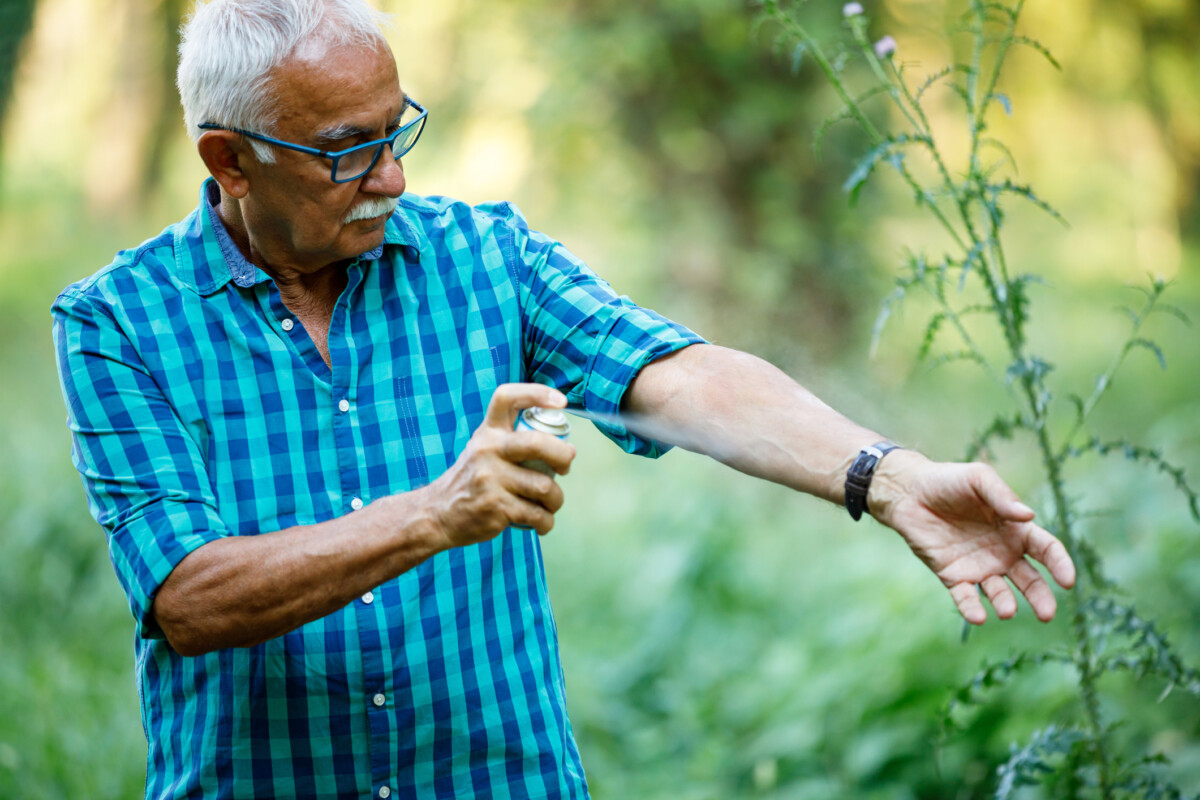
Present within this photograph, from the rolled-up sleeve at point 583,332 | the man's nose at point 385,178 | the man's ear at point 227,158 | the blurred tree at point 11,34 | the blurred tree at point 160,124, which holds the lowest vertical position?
the rolled-up sleeve at point 583,332

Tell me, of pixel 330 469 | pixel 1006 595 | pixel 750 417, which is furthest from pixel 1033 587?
pixel 330 469

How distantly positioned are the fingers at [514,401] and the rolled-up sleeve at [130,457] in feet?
1.71

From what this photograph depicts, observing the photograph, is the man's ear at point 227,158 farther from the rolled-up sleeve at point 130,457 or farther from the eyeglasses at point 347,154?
the rolled-up sleeve at point 130,457

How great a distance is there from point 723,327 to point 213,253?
4411mm

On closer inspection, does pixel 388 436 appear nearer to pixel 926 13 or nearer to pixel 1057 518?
pixel 1057 518

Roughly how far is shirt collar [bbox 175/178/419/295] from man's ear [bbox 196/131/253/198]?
8 centimetres

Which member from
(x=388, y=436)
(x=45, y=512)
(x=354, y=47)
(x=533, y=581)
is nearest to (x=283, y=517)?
(x=388, y=436)

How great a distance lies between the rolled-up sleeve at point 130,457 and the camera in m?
1.63

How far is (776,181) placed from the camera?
5.92 m

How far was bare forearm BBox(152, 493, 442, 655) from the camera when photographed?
5.07 ft

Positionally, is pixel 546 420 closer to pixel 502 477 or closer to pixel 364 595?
pixel 502 477

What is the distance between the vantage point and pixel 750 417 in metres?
1.78

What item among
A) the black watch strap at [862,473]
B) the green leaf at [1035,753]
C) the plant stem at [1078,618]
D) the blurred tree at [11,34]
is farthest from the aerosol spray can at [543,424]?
the blurred tree at [11,34]

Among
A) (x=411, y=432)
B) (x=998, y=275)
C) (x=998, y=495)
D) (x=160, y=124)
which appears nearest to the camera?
(x=998, y=495)
